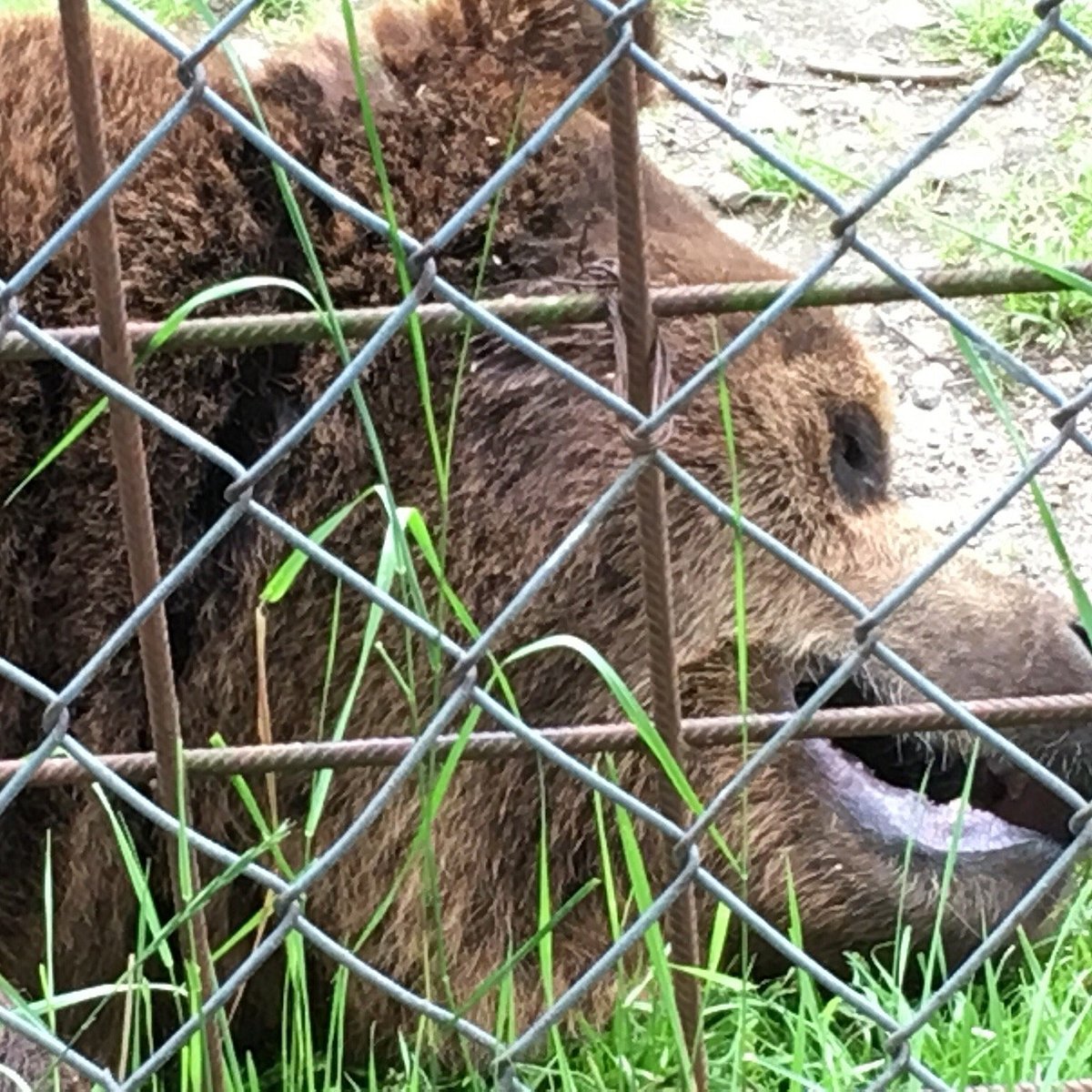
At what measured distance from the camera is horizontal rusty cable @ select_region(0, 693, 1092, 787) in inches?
72.8

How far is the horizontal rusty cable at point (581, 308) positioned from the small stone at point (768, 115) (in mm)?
3263

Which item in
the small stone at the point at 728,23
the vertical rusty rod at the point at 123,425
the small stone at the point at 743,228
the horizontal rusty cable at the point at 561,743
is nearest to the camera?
the vertical rusty rod at the point at 123,425

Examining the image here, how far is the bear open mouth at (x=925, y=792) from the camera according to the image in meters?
2.75

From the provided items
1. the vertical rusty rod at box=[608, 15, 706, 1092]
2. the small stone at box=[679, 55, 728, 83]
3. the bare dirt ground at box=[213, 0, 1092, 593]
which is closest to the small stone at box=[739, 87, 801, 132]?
the bare dirt ground at box=[213, 0, 1092, 593]

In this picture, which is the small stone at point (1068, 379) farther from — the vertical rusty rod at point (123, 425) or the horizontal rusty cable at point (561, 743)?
the vertical rusty rod at point (123, 425)

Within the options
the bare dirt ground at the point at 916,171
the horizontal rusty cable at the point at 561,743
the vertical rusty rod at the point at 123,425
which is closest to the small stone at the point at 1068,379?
the bare dirt ground at the point at 916,171

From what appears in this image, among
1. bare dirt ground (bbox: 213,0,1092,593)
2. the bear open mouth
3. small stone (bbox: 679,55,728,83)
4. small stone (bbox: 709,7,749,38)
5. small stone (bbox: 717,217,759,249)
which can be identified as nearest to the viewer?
the bear open mouth

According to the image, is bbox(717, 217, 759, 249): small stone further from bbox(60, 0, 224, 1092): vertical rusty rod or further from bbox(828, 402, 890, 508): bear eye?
Answer: bbox(60, 0, 224, 1092): vertical rusty rod

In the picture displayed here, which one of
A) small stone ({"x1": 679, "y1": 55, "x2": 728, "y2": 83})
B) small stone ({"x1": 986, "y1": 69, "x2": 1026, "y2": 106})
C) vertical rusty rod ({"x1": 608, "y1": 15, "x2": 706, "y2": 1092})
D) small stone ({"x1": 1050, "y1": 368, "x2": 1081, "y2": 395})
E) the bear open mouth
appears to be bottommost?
the bear open mouth

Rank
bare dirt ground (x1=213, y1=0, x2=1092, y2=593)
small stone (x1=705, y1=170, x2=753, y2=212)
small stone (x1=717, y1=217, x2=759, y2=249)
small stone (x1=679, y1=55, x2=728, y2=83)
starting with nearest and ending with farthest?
bare dirt ground (x1=213, y1=0, x2=1092, y2=593) → small stone (x1=717, y1=217, x2=759, y2=249) → small stone (x1=705, y1=170, x2=753, y2=212) → small stone (x1=679, y1=55, x2=728, y2=83)

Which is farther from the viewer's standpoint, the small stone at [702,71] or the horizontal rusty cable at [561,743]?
the small stone at [702,71]

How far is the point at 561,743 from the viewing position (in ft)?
6.07

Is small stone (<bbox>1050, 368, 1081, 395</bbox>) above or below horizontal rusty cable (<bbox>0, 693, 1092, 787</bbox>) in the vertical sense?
above

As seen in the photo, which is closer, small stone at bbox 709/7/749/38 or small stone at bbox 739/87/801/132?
small stone at bbox 739/87/801/132
